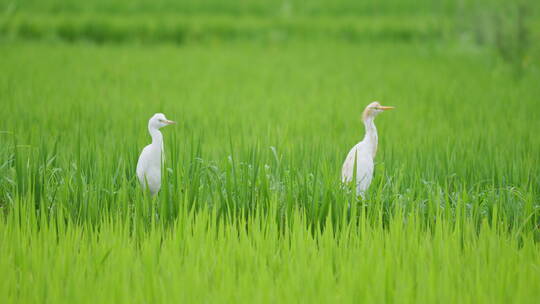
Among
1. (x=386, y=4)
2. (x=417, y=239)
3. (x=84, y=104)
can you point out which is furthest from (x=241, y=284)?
(x=386, y=4)

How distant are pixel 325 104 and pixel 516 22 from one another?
155 inches

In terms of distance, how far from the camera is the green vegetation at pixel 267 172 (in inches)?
87.2

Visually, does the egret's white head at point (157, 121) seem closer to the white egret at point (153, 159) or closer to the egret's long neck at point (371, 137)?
the white egret at point (153, 159)

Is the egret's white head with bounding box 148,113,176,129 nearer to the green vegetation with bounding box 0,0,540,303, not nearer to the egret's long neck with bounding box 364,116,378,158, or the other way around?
the green vegetation with bounding box 0,0,540,303

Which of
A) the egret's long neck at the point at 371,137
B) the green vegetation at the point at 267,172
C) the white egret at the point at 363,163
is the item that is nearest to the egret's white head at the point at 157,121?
the green vegetation at the point at 267,172

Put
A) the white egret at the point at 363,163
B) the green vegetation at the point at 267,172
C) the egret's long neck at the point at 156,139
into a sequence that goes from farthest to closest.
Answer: the white egret at the point at 363,163 < the egret's long neck at the point at 156,139 < the green vegetation at the point at 267,172

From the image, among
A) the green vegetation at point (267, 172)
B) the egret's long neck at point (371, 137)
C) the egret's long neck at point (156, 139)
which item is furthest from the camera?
the egret's long neck at point (371, 137)

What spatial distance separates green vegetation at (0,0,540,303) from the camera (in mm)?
2215

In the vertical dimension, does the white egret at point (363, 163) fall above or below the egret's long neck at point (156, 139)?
below

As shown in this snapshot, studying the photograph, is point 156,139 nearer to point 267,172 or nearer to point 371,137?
point 267,172

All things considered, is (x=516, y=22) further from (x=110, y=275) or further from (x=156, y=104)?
(x=110, y=275)

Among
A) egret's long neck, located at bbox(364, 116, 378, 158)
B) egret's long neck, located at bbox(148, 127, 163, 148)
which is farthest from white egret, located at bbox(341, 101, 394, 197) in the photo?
egret's long neck, located at bbox(148, 127, 163, 148)

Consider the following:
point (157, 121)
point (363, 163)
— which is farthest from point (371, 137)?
point (157, 121)

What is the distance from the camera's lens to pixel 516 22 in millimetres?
8305
